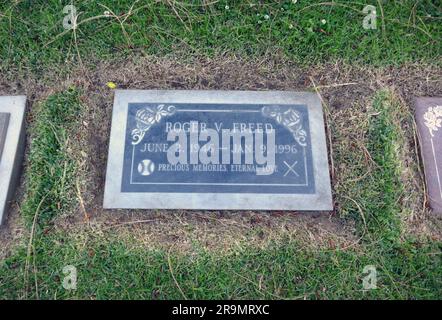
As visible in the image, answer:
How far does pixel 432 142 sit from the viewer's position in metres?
2.36

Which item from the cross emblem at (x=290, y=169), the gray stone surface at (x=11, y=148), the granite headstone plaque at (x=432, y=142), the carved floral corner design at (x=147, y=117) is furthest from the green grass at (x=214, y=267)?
the carved floral corner design at (x=147, y=117)

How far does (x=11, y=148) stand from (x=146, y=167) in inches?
29.7

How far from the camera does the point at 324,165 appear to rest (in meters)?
2.28

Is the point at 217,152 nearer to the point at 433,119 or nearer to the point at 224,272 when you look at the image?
the point at 224,272

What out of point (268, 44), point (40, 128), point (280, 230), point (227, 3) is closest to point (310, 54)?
point (268, 44)

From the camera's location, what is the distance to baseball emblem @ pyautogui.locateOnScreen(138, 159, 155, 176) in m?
2.24

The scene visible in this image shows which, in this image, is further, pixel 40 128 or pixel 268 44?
pixel 268 44

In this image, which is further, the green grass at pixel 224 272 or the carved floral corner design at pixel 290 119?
the carved floral corner design at pixel 290 119

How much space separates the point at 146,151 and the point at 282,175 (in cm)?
75

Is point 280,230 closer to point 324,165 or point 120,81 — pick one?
point 324,165

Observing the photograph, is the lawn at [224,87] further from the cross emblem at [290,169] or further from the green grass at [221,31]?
the cross emblem at [290,169]

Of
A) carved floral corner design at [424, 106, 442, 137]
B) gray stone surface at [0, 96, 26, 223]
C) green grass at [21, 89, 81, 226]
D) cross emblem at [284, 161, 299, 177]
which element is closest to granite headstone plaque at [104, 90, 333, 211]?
cross emblem at [284, 161, 299, 177]

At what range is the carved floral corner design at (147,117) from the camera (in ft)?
7.58
